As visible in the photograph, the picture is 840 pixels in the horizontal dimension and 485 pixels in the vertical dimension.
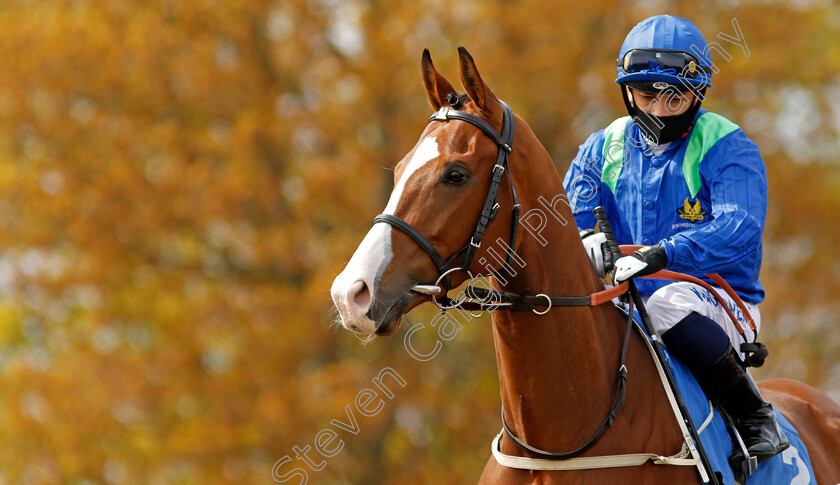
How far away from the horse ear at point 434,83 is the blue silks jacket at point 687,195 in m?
1.06

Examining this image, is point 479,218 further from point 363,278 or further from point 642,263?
point 642,263

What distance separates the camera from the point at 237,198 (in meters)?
11.1

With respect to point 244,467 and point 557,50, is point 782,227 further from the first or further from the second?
point 244,467

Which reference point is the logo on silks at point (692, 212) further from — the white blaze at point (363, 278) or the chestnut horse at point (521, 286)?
the white blaze at point (363, 278)

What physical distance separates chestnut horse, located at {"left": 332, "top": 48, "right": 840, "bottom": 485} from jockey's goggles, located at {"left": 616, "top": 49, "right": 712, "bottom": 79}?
2.89 feet

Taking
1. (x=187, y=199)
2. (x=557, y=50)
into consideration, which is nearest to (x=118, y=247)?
(x=187, y=199)

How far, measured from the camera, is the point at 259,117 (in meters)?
11.4

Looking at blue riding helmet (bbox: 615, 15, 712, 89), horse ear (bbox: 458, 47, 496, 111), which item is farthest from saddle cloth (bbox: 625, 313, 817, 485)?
horse ear (bbox: 458, 47, 496, 111)

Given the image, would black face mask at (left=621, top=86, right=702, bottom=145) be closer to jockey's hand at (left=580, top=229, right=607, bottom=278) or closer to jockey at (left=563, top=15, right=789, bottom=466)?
jockey at (left=563, top=15, right=789, bottom=466)

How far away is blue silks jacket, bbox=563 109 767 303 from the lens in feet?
11.8

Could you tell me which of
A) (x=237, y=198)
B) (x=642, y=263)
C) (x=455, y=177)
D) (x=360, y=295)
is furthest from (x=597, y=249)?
(x=237, y=198)

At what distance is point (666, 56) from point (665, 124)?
305 millimetres

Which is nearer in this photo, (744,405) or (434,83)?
(434,83)

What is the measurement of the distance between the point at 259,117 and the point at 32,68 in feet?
9.12
